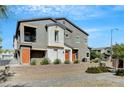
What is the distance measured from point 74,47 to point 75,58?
483 mm

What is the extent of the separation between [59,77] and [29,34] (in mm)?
2224

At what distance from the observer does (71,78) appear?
371 inches

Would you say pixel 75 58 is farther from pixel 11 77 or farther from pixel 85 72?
pixel 11 77

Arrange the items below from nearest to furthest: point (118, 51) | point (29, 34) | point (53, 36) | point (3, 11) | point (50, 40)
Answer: point (3, 11) → point (29, 34) → point (118, 51) → point (50, 40) → point (53, 36)

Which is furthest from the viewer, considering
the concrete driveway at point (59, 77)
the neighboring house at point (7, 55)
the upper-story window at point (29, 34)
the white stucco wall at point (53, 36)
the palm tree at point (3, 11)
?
the white stucco wall at point (53, 36)

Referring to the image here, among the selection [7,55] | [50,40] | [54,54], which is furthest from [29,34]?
[54,54]

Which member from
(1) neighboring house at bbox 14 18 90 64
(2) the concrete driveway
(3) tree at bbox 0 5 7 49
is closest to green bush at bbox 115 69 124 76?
(2) the concrete driveway

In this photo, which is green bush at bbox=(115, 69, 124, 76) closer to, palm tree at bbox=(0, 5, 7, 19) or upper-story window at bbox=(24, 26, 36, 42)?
upper-story window at bbox=(24, 26, 36, 42)

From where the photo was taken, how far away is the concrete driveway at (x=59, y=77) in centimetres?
840

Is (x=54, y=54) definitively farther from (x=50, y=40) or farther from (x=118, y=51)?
(x=118, y=51)

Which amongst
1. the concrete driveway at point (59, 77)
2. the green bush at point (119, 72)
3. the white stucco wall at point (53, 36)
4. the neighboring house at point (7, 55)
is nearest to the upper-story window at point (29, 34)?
the white stucco wall at point (53, 36)

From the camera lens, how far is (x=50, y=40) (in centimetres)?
1052

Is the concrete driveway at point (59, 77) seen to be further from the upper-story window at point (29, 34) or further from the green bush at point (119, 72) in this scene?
the upper-story window at point (29, 34)

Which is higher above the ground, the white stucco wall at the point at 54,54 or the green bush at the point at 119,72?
the white stucco wall at the point at 54,54
